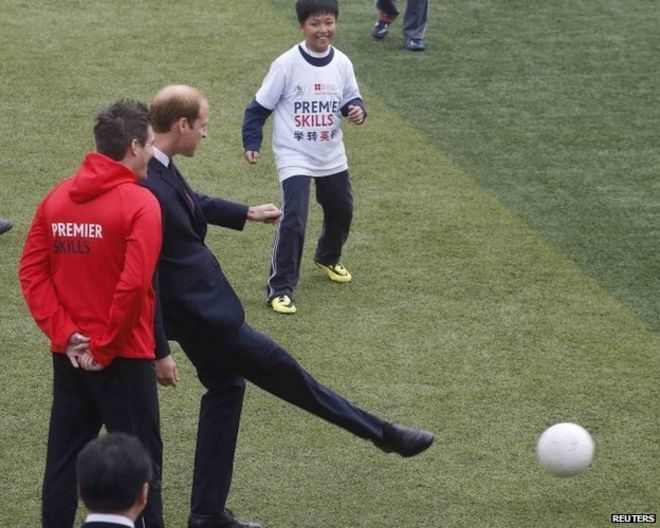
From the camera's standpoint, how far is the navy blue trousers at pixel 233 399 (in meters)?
6.22

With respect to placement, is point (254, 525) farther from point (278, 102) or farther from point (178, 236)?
point (278, 102)

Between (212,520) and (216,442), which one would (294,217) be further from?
(212,520)

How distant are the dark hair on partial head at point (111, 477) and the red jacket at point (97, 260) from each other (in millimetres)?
1095

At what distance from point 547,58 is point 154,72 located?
4.00 m

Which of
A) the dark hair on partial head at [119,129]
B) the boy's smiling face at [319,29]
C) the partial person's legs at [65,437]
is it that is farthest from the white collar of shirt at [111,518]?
the boy's smiling face at [319,29]

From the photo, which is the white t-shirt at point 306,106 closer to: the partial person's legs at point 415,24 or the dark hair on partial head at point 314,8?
the dark hair on partial head at point 314,8

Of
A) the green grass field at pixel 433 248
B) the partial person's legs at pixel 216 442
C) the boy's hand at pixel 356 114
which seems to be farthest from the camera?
the boy's hand at pixel 356 114

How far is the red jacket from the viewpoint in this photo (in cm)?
543

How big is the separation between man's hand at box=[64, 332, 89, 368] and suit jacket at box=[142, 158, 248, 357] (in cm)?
44

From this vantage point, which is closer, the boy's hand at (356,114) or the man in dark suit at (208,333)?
the man in dark suit at (208,333)

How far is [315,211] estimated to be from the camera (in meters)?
10.6

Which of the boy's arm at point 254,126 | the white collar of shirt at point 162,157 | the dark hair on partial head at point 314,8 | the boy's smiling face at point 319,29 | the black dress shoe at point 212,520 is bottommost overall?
the black dress shoe at point 212,520

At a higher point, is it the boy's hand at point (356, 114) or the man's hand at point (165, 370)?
the boy's hand at point (356, 114)

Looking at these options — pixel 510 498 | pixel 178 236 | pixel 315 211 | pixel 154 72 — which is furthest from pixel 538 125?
pixel 178 236
